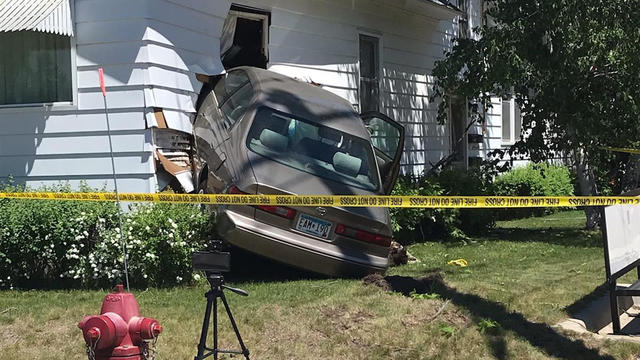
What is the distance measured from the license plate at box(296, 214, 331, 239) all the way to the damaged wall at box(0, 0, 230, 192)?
7.70 feet

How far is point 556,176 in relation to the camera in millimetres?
19297

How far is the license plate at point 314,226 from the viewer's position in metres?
8.12

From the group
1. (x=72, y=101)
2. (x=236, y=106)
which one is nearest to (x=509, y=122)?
(x=236, y=106)

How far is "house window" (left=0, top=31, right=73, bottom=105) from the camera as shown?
984cm

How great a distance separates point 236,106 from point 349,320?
3.48m

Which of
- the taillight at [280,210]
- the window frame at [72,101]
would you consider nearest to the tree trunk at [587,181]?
the taillight at [280,210]

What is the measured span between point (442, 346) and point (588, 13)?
679 centimetres

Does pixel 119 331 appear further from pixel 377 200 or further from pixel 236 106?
pixel 236 106

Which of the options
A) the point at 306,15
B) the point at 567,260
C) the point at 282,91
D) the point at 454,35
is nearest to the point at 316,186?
the point at 282,91

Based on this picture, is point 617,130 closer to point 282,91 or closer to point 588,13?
point 588,13

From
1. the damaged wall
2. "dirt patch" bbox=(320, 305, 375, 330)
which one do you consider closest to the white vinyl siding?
the damaged wall

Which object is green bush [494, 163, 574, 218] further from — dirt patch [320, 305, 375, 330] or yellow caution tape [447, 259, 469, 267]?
dirt patch [320, 305, 375, 330]

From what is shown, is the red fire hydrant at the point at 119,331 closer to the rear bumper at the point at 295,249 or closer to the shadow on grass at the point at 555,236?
the rear bumper at the point at 295,249

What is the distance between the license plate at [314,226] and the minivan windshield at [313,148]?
2.04 ft
